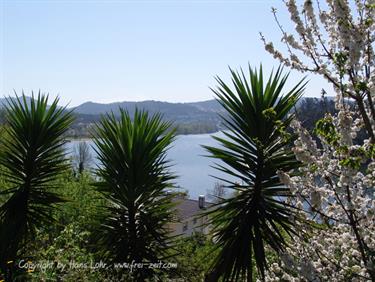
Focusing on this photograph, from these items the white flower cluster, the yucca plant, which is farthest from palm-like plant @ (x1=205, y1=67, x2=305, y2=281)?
the yucca plant

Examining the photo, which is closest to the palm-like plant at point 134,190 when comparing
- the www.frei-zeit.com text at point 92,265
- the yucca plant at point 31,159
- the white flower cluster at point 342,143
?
the www.frei-zeit.com text at point 92,265

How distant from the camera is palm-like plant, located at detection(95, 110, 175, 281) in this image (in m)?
5.33

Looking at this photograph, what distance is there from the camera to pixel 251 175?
443 cm

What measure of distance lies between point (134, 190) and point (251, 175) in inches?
70.0

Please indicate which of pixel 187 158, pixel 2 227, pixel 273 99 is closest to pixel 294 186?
pixel 273 99

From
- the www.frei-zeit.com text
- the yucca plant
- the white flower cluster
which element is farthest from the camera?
the yucca plant

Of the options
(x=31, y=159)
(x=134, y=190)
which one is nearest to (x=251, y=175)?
(x=134, y=190)

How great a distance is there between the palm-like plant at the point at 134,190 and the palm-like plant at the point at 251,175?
1184 mm

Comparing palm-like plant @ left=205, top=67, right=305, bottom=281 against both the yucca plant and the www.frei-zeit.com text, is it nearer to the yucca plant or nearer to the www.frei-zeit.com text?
the www.frei-zeit.com text

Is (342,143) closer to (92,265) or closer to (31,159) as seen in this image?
(92,265)

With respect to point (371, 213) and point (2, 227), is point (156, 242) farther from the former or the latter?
point (371, 213)

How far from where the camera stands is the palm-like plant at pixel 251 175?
4227mm

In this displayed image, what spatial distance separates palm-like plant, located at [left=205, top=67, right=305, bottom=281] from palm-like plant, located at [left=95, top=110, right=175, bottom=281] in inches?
46.6

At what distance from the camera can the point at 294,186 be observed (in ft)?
9.12
